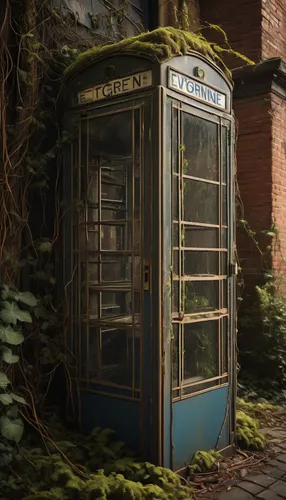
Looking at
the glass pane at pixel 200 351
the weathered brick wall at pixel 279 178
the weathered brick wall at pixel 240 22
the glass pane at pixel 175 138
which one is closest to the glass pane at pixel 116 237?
the glass pane at pixel 175 138

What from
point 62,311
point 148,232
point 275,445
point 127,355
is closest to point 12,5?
point 148,232

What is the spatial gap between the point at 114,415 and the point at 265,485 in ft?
4.11

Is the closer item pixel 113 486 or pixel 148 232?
pixel 113 486

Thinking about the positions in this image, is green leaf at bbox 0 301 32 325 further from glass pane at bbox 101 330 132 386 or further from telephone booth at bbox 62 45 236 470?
glass pane at bbox 101 330 132 386

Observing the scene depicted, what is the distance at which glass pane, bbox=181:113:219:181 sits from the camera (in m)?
4.09

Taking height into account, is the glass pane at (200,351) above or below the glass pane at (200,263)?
below

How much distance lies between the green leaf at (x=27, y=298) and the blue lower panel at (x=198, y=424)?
4.31 ft

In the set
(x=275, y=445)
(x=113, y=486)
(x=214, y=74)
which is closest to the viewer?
(x=113, y=486)

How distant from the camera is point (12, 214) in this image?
4016 mm

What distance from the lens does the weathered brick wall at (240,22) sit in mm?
7164

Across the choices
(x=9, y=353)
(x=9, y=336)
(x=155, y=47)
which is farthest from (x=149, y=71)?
(x=9, y=353)

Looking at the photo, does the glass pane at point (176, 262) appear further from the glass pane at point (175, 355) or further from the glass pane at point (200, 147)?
the glass pane at point (200, 147)

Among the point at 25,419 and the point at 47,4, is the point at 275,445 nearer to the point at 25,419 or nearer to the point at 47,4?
the point at 25,419

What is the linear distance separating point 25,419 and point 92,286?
1.15 meters
